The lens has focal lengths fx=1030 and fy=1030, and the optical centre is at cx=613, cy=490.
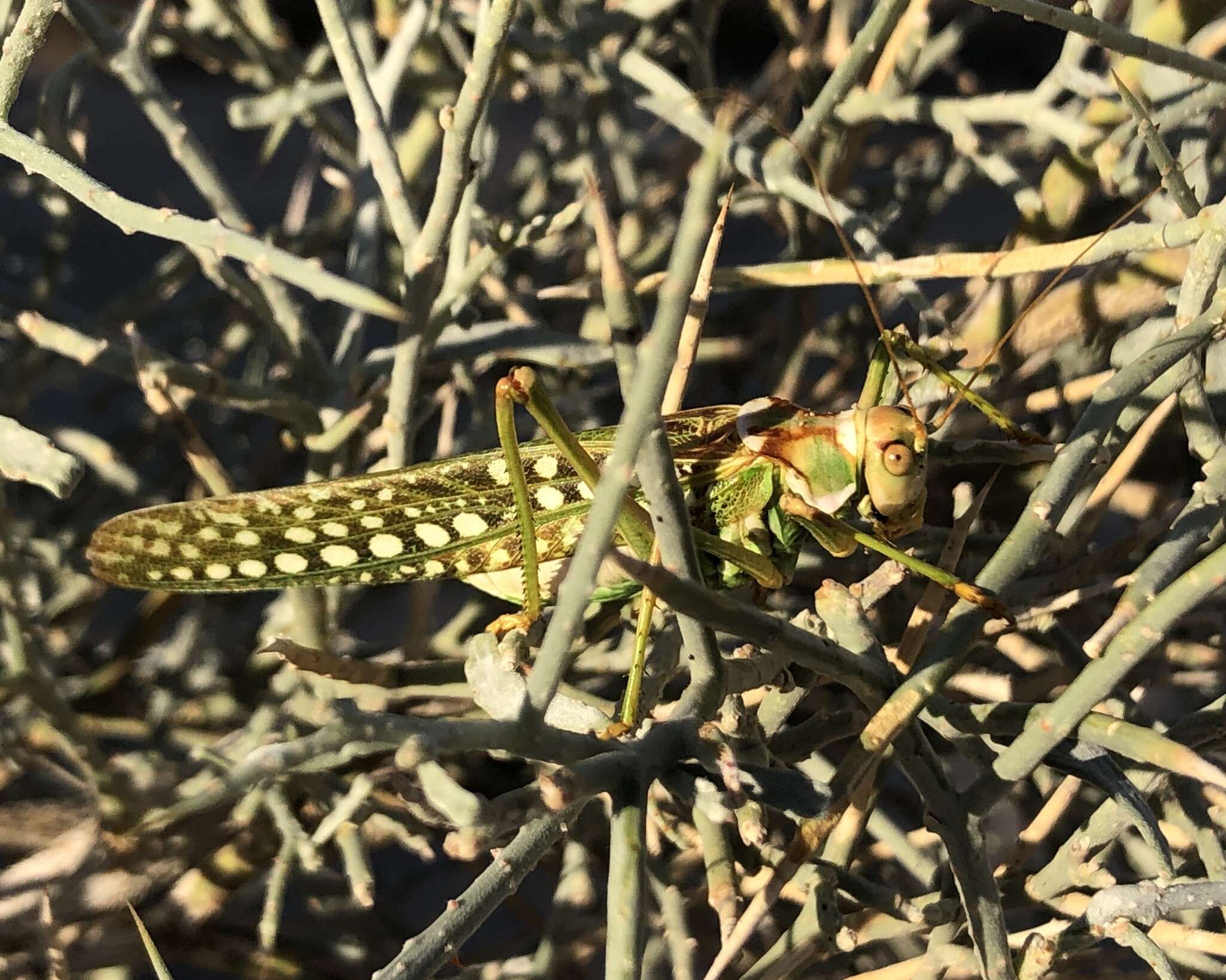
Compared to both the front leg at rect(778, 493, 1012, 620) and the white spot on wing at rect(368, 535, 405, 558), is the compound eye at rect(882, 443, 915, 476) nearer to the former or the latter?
the front leg at rect(778, 493, 1012, 620)

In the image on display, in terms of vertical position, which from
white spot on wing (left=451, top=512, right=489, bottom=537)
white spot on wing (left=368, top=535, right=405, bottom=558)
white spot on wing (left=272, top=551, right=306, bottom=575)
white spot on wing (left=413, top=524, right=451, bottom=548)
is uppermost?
white spot on wing (left=451, top=512, right=489, bottom=537)

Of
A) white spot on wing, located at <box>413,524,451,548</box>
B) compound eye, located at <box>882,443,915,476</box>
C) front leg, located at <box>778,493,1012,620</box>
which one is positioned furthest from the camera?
white spot on wing, located at <box>413,524,451,548</box>

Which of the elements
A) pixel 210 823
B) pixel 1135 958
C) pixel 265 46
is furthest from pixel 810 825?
pixel 265 46

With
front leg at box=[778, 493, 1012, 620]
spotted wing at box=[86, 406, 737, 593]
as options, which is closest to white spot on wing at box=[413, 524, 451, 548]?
spotted wing at box=[86, 406, 737, 593]

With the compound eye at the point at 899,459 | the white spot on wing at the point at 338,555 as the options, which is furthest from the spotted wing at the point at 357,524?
the compound eye at the point at 899,459

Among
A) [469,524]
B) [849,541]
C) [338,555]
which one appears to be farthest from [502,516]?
[849,541]

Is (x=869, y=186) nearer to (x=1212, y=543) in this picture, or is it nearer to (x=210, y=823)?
(x=1212, y=543)

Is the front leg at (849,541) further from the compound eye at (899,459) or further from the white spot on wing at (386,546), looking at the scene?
the white spot on wing at (386,546)
